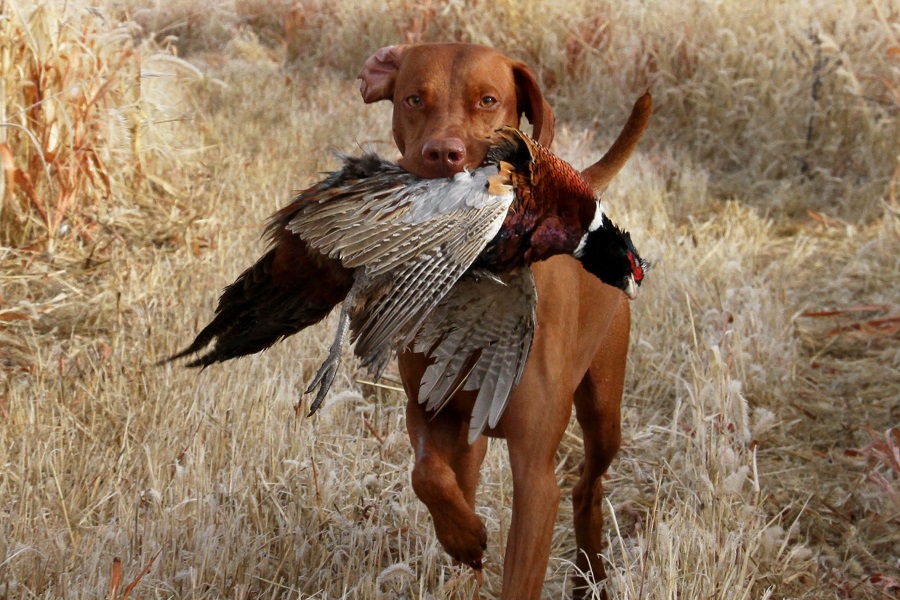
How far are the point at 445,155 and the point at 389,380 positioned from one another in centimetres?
207

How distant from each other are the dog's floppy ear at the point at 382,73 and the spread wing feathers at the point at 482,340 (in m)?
0.88

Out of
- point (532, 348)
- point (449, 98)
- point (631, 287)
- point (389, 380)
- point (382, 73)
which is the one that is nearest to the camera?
point (631, 287)

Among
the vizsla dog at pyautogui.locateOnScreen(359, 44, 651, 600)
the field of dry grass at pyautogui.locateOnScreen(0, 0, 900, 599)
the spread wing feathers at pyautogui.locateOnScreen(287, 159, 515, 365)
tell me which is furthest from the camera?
the field of dry grass at pyautogui.locateOnScreen(0, 0, 900, 599)

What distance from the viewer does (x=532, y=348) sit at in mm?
2654

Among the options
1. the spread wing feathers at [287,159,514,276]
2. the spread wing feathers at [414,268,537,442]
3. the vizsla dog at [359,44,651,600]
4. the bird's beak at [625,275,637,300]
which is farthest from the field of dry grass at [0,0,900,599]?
the spread wing feathers at [287,159,514,276]

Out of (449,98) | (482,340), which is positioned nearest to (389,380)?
(449,98)

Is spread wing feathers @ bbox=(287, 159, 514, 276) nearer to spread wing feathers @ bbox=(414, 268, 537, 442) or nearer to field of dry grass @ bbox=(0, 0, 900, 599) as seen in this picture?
spread wing feathers @ bbox=(414, 268, 537, 442)

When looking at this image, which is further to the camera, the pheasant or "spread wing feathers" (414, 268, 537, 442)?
"spread wing feathers" (414, 268, 537, 442)

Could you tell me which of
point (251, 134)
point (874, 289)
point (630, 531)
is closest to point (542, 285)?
point (630, 531)

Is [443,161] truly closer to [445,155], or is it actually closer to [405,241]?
[445,155]

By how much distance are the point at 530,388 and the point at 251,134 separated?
19.0 ft

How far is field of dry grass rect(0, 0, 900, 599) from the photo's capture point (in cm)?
308

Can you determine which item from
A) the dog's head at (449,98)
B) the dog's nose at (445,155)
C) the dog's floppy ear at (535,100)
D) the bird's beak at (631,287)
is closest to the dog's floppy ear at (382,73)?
the dog's head at (449,98)

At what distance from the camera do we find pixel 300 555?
3.05m
